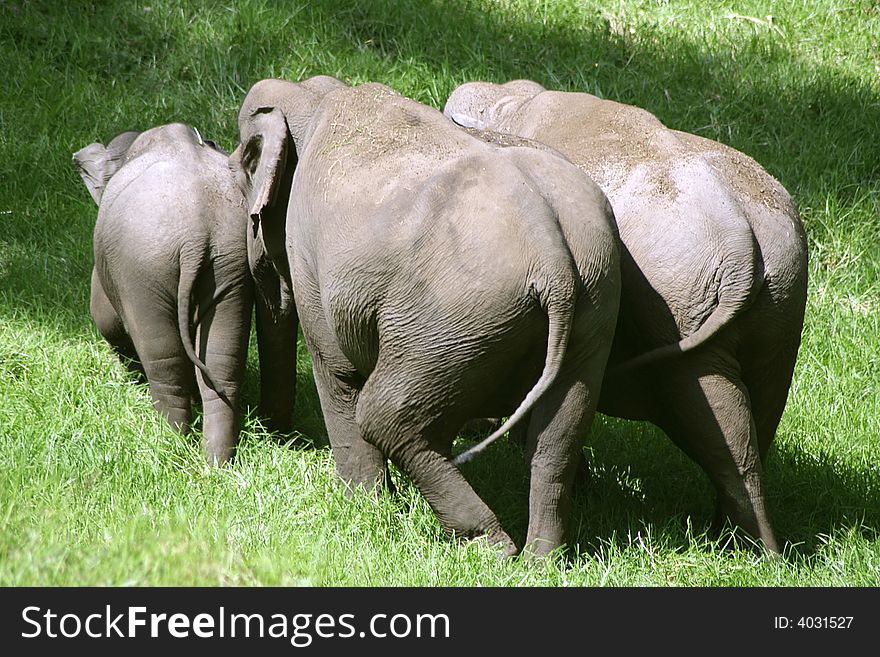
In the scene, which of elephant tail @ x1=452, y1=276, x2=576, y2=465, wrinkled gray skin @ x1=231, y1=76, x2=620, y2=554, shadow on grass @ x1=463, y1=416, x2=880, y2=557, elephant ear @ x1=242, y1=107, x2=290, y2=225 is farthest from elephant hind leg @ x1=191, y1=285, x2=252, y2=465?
elephant tail @ x1=452, y1=276, x2=576, y2=465

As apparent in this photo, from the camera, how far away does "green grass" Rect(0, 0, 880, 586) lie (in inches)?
153

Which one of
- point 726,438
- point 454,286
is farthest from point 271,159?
point 726,438

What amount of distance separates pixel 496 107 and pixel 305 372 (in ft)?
6.01

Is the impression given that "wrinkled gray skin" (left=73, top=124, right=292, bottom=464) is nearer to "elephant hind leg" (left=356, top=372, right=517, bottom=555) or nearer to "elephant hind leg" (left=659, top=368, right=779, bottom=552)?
"elephant hind leg" (left=356, top=372, right=517, bottom=555)

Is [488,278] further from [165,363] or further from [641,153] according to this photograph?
[165,363]

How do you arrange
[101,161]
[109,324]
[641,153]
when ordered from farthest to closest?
[101,161]
[109,324]
[641,153]

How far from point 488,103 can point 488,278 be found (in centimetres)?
179

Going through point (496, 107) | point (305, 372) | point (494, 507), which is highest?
point (496, 107)

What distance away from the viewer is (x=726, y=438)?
12.9 ft

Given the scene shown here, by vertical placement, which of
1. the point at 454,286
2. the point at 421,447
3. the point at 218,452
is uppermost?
the point at 454,286

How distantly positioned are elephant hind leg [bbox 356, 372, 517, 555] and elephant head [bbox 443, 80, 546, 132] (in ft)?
5.12
